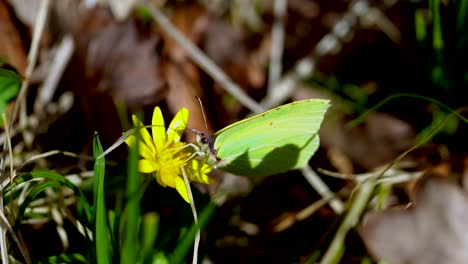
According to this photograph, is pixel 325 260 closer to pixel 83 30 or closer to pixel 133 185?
pixel 133 185

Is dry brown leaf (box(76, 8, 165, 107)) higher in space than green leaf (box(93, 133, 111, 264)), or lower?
higher

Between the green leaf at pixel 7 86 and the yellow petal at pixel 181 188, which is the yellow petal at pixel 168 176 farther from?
the green leaf at pixel 7 86

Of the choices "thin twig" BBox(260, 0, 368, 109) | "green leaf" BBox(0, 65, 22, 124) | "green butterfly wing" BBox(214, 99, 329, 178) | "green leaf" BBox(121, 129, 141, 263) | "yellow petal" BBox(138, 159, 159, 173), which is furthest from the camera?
"thin twig" BBox(260, 0, 368, 109)

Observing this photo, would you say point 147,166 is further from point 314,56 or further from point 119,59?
point 314,56

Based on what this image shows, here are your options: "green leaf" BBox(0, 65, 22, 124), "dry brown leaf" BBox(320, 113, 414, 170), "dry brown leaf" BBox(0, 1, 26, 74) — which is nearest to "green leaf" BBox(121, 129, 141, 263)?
"green leaf" BBox(0, 65, 22, 124)

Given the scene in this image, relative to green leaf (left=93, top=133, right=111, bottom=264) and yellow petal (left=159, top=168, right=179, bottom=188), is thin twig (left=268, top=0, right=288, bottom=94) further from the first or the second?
green leaf (left=93, top=133, right=111, bottom=264)
